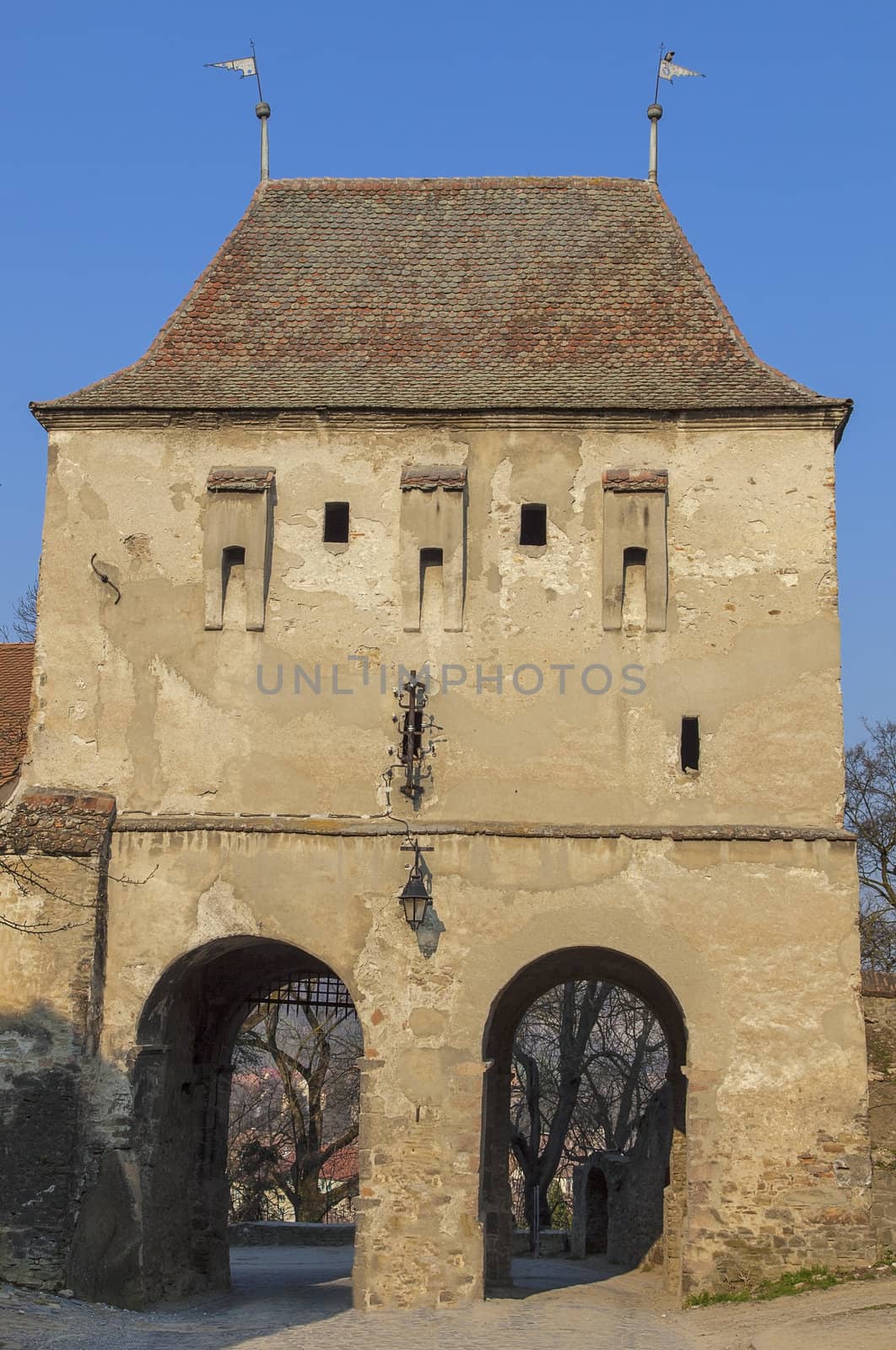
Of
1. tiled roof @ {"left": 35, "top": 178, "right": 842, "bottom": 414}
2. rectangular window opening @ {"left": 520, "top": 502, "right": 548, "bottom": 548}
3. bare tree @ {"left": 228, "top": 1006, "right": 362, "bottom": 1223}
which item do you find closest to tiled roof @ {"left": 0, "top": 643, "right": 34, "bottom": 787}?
tiled roof @ {"left": 35, "top": 178, "right": 842, "bottom": 414}

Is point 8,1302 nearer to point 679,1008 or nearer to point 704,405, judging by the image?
point 679,1008

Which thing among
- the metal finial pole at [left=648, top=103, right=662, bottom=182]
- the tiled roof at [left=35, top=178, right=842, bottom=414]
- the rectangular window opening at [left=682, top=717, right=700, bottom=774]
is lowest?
the rectangular window opening at [left=682, top=717, right=700, bottom=774]

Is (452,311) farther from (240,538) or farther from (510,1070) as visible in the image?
(510,1070)

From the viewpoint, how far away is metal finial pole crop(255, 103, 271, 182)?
20984 millimetres

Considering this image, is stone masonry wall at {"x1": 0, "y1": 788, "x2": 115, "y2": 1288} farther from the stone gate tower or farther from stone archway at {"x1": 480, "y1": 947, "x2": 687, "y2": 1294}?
stone archway at {"x1": 480, "y1": 947, "x2": 687, "y2": 1294}

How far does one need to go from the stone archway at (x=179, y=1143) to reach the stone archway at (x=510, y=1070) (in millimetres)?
2289

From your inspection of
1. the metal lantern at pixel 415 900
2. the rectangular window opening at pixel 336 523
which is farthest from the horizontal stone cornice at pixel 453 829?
the rectangular window opening at pixel 336 523

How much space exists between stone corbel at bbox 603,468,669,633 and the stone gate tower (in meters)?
0.03

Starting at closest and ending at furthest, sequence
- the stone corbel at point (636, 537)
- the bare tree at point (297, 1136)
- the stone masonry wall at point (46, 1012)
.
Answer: the stone masonry wall at point (46, 1012) < the stone corbel at point (636, 537) < the bare tree at point (297, 1136)

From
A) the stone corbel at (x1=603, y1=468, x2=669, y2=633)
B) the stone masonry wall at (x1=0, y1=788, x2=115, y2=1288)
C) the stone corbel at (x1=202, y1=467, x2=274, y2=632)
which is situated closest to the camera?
the stone masonry wall at (x1=0, y1=788, x2=115, y2=1288)

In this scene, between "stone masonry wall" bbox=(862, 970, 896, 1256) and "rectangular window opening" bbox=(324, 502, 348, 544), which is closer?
"stone masonry wall" bbox=(862, 970, 896, 1256)

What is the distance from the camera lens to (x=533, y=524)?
56.1ft

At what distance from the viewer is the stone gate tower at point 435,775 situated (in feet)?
50.3

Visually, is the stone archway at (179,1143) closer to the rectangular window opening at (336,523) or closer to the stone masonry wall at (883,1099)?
the rectangular window opening at (336,523)
